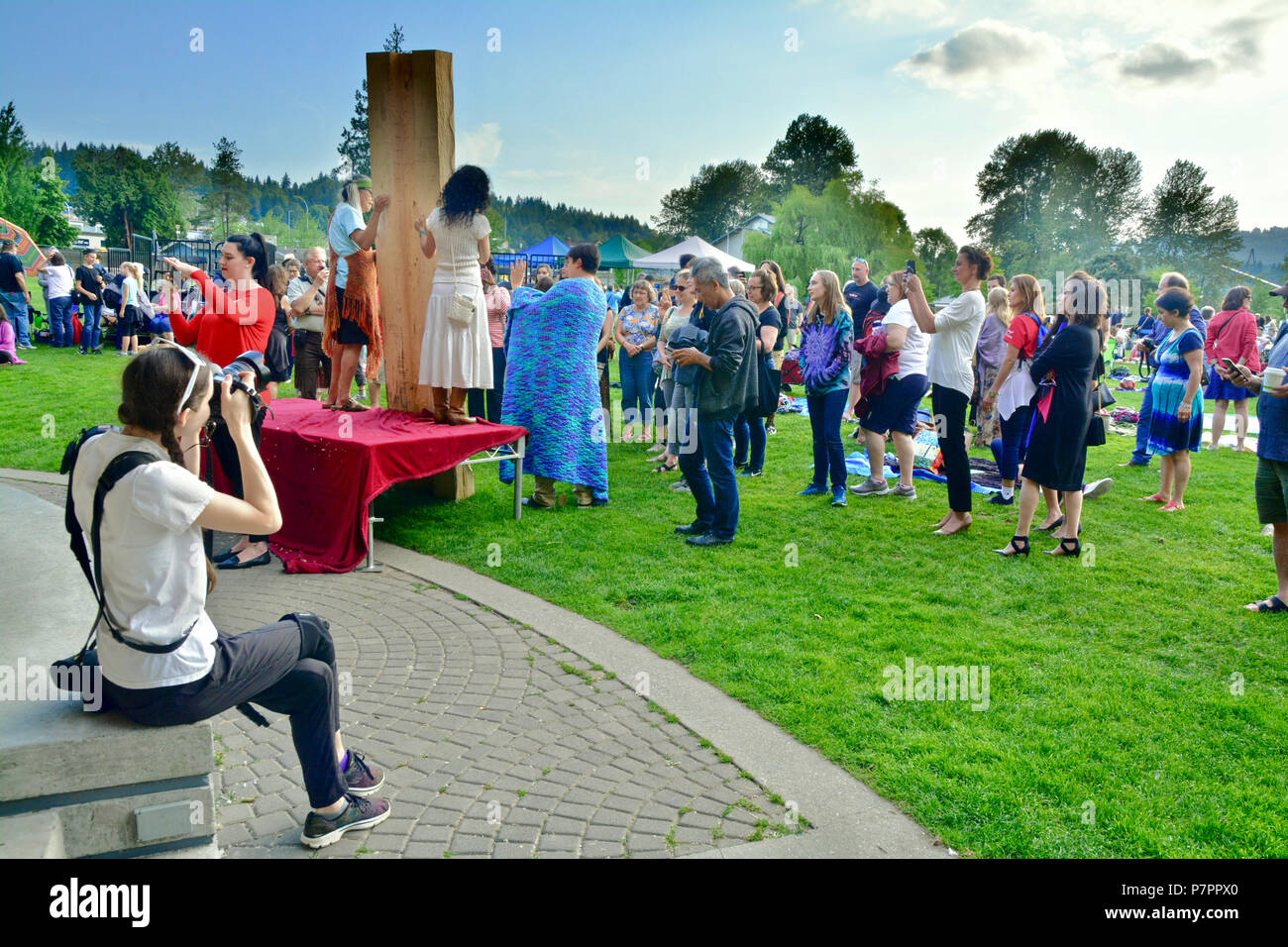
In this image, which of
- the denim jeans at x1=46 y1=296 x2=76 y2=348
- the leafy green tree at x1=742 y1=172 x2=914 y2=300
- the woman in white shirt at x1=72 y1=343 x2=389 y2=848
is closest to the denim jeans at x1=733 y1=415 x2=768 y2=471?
the woman in white shirt at x1=72 y1=343 x2=389 y2=848

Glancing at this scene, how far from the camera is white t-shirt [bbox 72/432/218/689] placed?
8.05ft

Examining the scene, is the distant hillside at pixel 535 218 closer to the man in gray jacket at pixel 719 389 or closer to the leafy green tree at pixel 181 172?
the leafy green tree at pixel 181 172

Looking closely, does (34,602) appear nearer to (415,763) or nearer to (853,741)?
(415,763)

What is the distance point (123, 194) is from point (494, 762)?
75767mm

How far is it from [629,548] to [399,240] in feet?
10.9

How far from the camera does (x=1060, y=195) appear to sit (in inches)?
2987

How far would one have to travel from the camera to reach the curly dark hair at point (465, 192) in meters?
6.43

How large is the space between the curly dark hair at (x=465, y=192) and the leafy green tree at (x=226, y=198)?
72210 mm

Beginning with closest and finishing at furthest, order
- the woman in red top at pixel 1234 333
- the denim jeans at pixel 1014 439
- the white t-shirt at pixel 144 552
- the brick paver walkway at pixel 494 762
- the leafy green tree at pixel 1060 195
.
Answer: the white t-shirt at pixel 144 552 → the brick paver walkway at pixel 494 762 → the denim jeans at pixel 1014 439 → the woman in red top at pixel 1234 333 → the leafy green tree at pixel 1060 195

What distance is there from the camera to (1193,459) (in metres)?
11.6

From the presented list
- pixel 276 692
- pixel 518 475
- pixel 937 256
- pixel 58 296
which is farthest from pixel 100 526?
pixel 937 256

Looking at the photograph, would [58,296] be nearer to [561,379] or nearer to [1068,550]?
[561,379]

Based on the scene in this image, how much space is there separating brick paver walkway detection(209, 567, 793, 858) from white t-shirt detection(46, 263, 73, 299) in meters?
16.7

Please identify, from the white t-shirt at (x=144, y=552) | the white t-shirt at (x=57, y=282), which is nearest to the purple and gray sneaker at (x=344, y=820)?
the white t-shirt at (x=144, y=552)
